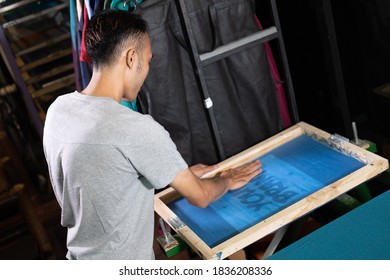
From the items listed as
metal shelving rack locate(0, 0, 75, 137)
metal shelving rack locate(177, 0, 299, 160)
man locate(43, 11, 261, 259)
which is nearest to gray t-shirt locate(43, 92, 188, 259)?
man locate(43, 11, 261, 259)

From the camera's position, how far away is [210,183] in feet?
8.04

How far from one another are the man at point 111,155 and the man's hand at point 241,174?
394mm

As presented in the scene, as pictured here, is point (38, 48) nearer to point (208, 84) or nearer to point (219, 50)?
point (208, 84)

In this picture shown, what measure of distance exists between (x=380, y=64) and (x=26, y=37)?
8.32 feet

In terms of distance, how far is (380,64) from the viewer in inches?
104

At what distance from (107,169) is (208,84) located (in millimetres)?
1098

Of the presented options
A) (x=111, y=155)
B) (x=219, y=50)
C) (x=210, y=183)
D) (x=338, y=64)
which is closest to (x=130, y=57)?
(x=111, y=155)

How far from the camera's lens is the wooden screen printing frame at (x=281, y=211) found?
2.31m

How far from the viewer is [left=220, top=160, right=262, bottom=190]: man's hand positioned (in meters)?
2.65

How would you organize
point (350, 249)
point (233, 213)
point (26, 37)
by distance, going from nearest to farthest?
1. point (350, 249)
2. point (233, 213)
3. point (26, 37)

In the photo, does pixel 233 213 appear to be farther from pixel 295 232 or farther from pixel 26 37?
pixel 26 37

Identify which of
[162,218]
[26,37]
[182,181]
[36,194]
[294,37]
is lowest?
[36,194]

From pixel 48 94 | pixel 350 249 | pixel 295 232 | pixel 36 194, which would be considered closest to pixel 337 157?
pixel 295 232

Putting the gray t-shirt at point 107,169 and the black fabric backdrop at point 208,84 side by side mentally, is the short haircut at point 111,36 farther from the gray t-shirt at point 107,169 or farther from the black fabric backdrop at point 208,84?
the black fabric backdrop at point 208,84
